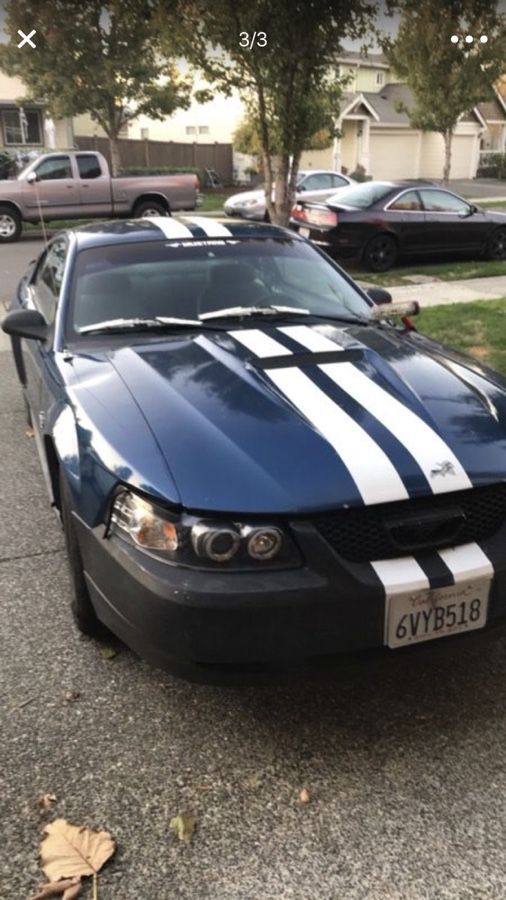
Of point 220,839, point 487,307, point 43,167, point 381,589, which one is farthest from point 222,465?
point 43,167

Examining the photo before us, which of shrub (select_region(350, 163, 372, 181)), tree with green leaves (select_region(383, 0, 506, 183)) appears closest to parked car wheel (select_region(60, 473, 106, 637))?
tree with green leaves (select_region(383, 0, 506, 183))

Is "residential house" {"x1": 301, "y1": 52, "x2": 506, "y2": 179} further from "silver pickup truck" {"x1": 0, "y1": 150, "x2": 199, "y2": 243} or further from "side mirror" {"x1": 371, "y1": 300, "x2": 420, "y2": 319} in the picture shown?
"side mirror" {"x1": 371, "y1": 300, "x2": 420, "y2": 319}

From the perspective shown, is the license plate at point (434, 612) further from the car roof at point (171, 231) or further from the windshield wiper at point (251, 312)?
the car roof at point (171, 231)

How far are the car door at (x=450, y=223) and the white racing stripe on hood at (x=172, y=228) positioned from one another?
8844 millimetres

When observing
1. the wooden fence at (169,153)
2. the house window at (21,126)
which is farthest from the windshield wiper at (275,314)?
the house window at (21,126)

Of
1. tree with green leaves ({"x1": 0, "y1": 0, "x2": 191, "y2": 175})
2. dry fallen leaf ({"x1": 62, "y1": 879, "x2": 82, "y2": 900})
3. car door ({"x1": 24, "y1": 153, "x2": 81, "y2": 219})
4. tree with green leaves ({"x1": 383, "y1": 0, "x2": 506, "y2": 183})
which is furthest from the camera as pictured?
tree with green leaves ({"x1": 0, "y1": 0, "x2": 191, "y2": 175})

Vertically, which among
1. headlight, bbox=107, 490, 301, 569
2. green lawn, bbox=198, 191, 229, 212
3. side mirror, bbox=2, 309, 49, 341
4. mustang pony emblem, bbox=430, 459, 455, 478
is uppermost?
side mirror, bbox=2, 309, 49, 341

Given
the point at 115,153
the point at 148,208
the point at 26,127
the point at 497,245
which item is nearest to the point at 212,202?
the point at 115,153

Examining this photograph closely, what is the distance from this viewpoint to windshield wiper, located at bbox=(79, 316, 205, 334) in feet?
11.1

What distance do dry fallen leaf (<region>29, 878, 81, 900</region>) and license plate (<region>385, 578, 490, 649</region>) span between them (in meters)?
1.01

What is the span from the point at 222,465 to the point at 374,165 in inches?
1570

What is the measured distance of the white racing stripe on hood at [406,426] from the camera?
228cm

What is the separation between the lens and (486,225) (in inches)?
499

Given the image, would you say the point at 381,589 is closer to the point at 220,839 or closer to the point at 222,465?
the point at 222,465
